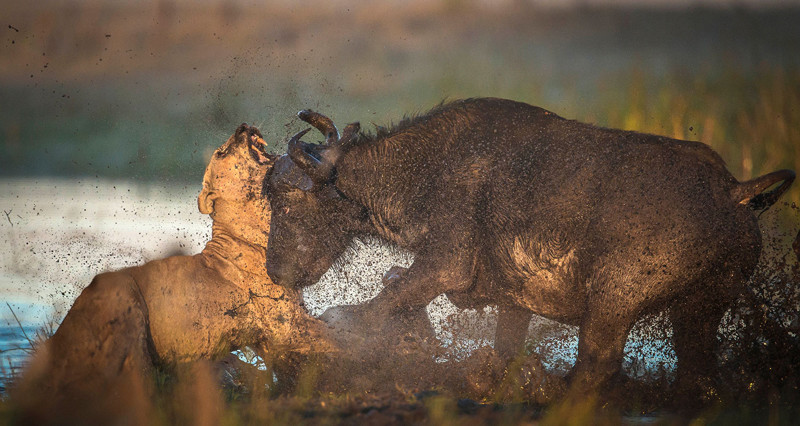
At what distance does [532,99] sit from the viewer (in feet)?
42.8

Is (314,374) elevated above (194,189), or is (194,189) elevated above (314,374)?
(194,189)

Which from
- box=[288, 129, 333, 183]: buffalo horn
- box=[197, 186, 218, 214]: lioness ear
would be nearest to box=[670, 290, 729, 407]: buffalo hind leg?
box=[288, 129, 333, 183]: buffalo horn

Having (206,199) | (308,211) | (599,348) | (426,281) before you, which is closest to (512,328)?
(426,281)

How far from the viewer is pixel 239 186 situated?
6648 mm

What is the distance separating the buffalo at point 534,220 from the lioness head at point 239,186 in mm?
127

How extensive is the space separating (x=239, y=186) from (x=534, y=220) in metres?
2.19

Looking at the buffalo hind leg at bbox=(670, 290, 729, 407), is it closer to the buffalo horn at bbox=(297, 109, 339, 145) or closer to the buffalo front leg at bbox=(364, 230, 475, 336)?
the buffalo front leg at bbox=(364, 230, 475, 336)

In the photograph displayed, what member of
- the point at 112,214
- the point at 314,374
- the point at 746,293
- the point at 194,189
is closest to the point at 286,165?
the point at 314,374

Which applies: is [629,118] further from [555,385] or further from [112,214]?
[112,214]

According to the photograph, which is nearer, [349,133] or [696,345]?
[696,345]

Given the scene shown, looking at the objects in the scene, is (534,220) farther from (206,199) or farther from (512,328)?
(206,199)

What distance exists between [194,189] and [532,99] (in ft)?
29.1

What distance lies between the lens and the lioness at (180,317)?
5.53 meters

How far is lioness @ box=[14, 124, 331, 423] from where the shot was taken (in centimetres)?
553
